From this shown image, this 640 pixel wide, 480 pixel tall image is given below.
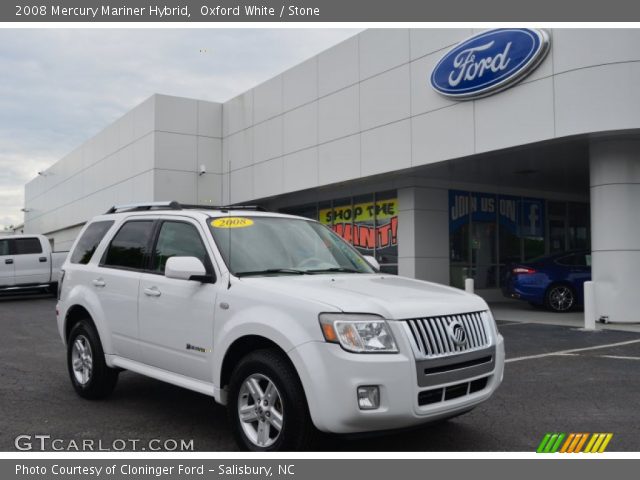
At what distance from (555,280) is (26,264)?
1607 centimetres

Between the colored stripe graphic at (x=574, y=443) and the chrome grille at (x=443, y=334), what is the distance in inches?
39.2

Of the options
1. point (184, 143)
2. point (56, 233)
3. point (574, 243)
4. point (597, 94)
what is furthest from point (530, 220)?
point (56, 233)

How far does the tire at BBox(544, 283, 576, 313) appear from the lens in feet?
51.2

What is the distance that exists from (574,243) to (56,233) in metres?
34.4

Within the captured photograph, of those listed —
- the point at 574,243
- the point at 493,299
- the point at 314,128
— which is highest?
the point at 314,128

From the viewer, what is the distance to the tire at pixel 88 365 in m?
6.14

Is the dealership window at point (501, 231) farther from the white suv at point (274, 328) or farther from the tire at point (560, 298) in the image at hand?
the white suv at point (274, 328)

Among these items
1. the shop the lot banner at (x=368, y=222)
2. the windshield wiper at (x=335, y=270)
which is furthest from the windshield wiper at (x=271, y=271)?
the shop the lot banner at (x=368, y=222)

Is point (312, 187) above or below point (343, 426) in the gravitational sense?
above

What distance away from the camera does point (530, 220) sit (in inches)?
846

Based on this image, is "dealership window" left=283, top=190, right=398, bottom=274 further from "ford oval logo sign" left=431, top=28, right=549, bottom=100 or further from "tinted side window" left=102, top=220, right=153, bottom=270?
"tinted side window" left=102, top=220, right=153, bottom=270

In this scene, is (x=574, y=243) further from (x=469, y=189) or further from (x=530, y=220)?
(x=469, y=189)

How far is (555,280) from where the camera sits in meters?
15.6

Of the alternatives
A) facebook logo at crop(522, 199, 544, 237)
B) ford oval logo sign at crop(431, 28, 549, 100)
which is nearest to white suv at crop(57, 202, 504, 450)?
ford oval logo sign at crop(431, 28, 549, 100)
